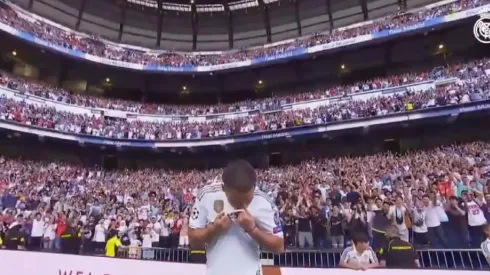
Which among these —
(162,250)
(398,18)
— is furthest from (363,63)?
(162,250)

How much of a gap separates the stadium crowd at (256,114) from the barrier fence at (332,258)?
1632 centimetres

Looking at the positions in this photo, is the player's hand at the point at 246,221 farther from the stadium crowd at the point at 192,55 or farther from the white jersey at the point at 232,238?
the stadium crowd at the point at 192,55

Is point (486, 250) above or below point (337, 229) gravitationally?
below

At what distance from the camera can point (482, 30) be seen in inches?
908

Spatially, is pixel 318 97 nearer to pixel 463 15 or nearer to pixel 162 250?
pixel 463 15

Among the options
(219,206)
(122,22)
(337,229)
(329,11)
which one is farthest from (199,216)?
(122,22)

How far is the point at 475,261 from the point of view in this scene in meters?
5.72

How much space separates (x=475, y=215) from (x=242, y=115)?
22.0m

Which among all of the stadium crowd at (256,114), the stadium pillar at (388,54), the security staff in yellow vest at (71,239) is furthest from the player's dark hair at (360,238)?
the stadium pillar at (388,54)

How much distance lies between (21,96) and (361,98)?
857 inches

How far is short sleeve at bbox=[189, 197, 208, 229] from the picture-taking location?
189 centimetres

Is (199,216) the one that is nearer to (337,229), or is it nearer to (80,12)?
(337,229)

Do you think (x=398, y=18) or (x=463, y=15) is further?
(x=398, y=18)

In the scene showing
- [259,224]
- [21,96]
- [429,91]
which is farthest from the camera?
[21,96]
